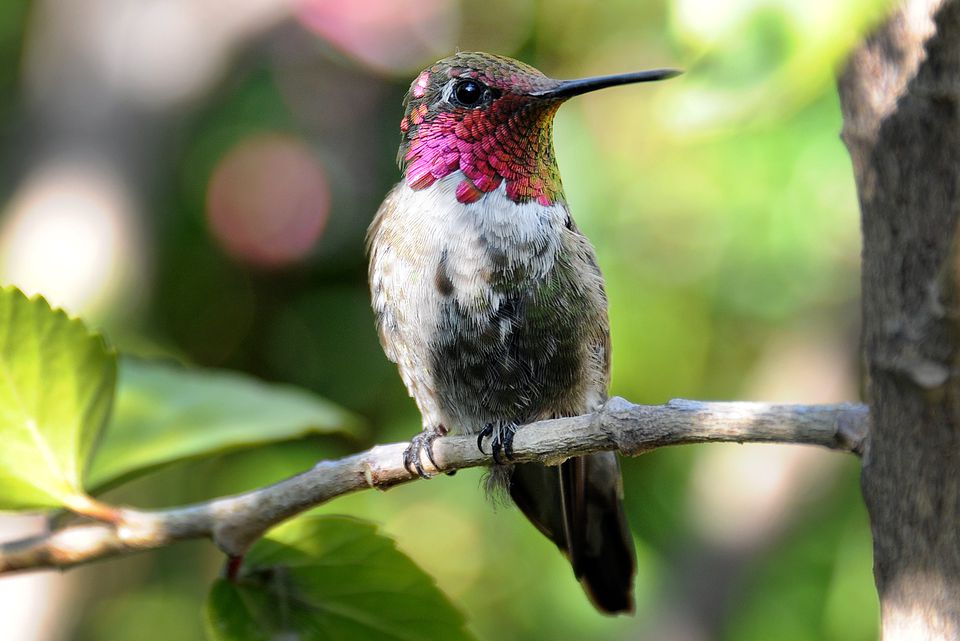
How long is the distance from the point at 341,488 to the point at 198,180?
11.6 feet

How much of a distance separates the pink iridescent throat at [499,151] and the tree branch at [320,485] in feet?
2.10

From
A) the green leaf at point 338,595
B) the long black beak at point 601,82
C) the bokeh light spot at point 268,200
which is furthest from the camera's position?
the bokeh light spot at point 268,200

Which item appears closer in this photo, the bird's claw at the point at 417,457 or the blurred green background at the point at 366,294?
the bird's claw at the point at 417,457

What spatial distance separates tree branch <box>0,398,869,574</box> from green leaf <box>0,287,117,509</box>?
0.20 feet

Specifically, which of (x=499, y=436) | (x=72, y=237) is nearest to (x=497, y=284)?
(x=499, y=436)

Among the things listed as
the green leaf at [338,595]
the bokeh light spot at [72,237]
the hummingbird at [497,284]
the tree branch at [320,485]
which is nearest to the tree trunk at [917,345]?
the tree branch at [320,485]

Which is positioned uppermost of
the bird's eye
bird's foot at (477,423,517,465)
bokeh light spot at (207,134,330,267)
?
bokeh light spot at (207,134,330,267)

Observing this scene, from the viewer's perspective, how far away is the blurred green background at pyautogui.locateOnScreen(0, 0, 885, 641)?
3209 mm

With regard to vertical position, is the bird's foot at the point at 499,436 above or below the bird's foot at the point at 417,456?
above

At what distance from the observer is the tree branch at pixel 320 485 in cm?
102

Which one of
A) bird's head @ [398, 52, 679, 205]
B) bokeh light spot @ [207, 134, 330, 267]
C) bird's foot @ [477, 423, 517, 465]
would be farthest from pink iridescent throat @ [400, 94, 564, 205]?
bokeh light spot @ [207, 134, 330, 267]

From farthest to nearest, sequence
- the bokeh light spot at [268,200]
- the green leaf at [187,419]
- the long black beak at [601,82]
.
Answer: the bokeh light spot at [268,200], the green leaf at [187,419], the long black beak at [601,82]

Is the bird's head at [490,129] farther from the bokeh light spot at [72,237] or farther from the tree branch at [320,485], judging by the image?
the bokeh light spot at [72,237]

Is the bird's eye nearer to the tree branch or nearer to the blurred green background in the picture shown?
the tree branch
